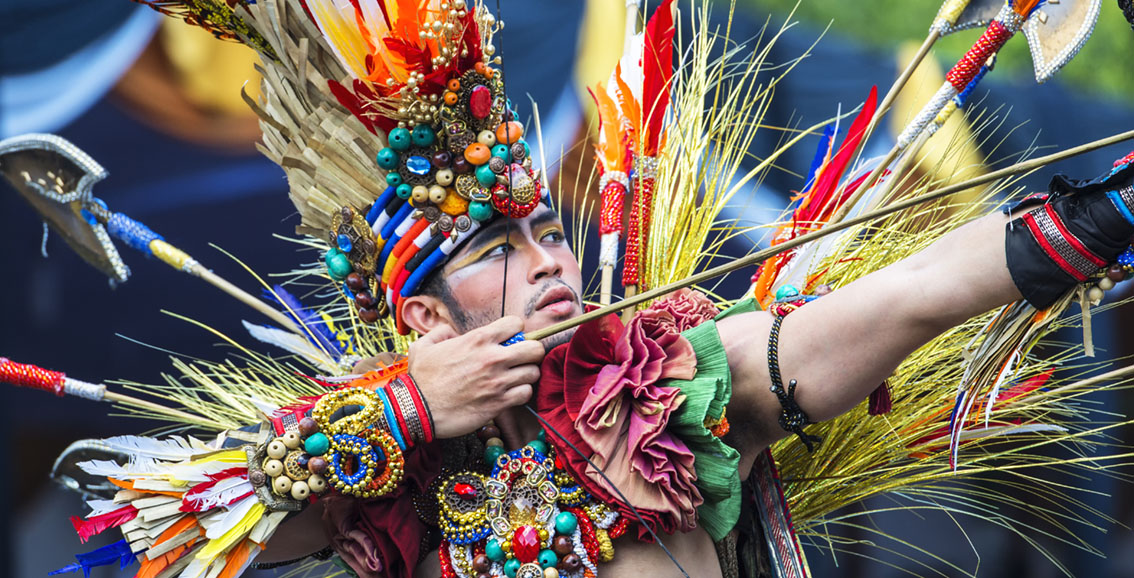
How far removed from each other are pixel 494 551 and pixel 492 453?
0.17 metres

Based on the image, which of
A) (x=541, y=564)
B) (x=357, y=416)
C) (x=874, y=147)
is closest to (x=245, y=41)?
(x=357, y=416)

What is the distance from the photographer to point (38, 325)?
376 cm

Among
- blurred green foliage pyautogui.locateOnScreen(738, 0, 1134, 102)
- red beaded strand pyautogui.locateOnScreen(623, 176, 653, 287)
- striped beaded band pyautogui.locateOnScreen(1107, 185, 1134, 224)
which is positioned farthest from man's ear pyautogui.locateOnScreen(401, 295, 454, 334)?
blurred green foliage pyautogui.locateOnScreen(738, 0, 1134, 102)

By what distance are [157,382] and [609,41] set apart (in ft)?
6.24

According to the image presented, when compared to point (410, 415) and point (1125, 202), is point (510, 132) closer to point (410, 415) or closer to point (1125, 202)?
point (410, 415)

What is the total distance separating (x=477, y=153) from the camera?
5.80 ft

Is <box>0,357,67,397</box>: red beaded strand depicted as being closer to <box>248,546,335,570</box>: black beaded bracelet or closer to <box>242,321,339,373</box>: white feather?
<box>242,321,339,373</box>: white feather

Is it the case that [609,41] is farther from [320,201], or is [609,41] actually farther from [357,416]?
[357,416]

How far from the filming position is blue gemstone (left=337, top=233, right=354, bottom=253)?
6.20 ft

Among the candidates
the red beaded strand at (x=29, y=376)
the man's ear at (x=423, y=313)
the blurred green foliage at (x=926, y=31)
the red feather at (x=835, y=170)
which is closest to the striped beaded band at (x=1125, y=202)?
the red feather at (x=835, y=170)

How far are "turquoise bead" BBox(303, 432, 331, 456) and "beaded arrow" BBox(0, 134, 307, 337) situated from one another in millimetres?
647

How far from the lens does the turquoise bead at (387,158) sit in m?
1.79

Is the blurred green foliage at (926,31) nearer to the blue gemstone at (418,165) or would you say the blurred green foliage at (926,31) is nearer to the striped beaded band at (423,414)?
the blue gemstone at (418,165)

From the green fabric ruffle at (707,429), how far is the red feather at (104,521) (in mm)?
807
